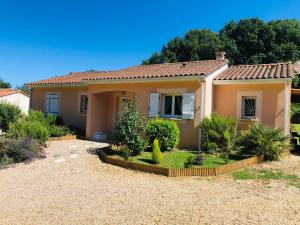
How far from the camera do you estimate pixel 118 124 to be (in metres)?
11.9

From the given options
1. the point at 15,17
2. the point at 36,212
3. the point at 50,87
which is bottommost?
the point at 36,212

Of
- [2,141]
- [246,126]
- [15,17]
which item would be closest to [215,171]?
[246,126]

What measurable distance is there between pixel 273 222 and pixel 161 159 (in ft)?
17.5

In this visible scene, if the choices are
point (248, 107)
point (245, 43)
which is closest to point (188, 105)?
point (248, 107)

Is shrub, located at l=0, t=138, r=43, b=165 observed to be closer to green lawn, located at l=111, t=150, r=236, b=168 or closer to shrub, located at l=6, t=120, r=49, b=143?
shrub, located at l=6, t=120, r=49, b=143

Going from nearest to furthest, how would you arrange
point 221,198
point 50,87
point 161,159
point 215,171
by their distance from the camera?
point 221,198 → point 215,171 → point 161,159 → point 50,87

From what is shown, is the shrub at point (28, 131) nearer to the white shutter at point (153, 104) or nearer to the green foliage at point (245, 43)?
the white shutter at point (153, 104)

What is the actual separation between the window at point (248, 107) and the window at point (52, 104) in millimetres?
13500

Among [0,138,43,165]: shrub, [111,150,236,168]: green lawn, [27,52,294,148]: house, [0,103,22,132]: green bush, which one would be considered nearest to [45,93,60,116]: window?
[0,103,22,132]: green bush

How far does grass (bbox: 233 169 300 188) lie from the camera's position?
883cm

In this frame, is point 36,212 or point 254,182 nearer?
point 36,212

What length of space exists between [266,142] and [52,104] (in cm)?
1582

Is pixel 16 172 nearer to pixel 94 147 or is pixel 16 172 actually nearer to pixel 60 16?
pixel 94 147

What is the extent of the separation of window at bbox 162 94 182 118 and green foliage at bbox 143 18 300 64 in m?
24.4
